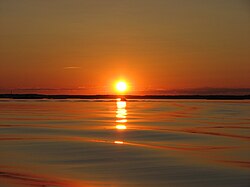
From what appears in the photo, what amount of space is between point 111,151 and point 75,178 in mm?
4376

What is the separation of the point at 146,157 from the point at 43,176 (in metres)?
3.83

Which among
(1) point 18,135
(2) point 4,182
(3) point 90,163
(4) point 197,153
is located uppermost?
(1) point 18,135

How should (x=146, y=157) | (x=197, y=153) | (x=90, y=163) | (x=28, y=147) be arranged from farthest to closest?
(x=28, y=147) → (x=197, y=153) → (x=146, y=157) → (x=90, y=163)

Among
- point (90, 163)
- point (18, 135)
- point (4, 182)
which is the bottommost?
point (4, 182)

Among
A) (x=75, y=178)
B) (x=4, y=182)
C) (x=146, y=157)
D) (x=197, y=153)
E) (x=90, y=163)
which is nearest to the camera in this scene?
(x=4, y=182)

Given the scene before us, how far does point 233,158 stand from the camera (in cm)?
1339

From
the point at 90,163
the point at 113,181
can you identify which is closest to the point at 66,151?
the point at 90,163

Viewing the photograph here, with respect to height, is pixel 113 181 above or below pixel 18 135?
below

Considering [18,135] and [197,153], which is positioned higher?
[18,135]

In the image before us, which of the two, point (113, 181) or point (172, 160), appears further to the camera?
point (172, 160)

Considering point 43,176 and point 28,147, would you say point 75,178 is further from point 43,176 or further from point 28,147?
point 28,147

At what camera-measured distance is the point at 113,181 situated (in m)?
10.1

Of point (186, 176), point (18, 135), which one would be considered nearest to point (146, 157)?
point (186, 176)

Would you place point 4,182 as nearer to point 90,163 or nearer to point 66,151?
point 90,163
